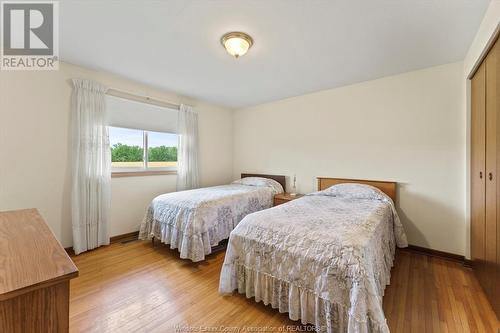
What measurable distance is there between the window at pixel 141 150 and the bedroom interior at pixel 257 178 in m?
0.02

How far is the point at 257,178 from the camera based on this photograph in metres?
4.04

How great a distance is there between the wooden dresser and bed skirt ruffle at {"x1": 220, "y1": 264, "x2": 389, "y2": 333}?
51.4 inches

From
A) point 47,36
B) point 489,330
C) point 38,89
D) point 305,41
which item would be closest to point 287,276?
point 489,330

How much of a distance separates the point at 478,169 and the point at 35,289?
10.5 feet

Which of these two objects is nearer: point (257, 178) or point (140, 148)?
point (140, 148)

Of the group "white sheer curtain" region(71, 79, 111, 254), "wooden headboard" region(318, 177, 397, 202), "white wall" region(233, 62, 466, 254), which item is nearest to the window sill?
"white sheer curtain" region(71, 79, 111, 254)

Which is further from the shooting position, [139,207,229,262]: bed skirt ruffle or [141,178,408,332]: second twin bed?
[139,207,229,262]: bed skirt ruffle

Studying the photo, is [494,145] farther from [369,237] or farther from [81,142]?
[81,142]

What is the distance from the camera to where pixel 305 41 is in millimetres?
2111

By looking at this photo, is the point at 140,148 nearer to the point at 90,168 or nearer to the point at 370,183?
the point at 90,168

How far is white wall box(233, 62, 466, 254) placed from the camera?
2.55 meters

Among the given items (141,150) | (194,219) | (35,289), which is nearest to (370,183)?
(194,219)

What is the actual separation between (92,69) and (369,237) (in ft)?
11.9

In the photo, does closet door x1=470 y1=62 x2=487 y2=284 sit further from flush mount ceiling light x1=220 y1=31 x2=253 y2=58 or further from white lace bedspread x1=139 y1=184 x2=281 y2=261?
white lace bedspread x1=139 y1=184 x2=281 y2=261
